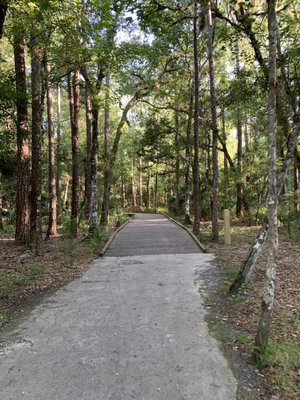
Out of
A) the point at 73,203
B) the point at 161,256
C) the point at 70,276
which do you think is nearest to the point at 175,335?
the point at 70,276

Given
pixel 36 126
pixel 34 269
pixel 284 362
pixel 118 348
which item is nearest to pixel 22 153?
pixel 36 126

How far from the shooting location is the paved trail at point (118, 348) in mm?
3602

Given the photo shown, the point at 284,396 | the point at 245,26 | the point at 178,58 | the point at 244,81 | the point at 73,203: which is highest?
the point at 178,58

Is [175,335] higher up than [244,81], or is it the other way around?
[244,81]

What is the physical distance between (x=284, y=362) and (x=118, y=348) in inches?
76.6

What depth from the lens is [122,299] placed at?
6.62m

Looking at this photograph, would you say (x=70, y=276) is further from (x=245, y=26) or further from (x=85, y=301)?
(x=245, y=26)

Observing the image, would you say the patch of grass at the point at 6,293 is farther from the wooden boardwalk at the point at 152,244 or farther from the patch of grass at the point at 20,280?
the wooden boardwalk at the point at 152,244

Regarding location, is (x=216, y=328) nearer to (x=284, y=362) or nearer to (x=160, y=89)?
(x=284, y=362)

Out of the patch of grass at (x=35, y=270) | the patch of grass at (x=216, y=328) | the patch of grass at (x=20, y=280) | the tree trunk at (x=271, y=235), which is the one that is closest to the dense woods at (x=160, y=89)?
the tree trunk at (x=271, y=235)

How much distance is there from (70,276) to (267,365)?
5510 millimetres

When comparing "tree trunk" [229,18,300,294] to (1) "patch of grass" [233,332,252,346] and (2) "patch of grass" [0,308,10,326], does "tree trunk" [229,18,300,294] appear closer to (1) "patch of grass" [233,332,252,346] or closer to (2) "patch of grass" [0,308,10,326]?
(1) "patch of grass" [233,332,252,346]

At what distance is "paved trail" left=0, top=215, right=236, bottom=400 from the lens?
3.60 meters

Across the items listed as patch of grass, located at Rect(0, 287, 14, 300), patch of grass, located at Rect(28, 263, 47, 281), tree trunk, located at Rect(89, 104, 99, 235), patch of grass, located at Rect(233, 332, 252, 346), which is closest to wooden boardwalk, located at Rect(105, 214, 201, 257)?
tree trunk, located at Rect(89, 104, 99, 235)
